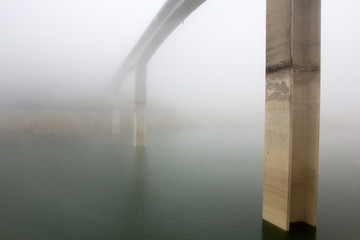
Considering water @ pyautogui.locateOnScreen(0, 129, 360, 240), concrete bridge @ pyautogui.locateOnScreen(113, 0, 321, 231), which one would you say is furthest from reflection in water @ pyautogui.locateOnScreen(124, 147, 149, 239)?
concrete bridge @ pyautogui.locateOnScreen(113, 0, 321, 231)

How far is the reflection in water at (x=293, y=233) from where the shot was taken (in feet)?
23.5

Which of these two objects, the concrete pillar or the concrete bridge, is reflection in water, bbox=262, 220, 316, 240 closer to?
the concrete bridge

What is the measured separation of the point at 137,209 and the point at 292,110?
630cm

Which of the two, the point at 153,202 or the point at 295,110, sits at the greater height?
the point at 295,110

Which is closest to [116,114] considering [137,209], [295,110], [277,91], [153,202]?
[153,202]

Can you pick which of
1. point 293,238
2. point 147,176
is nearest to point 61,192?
point 147,176

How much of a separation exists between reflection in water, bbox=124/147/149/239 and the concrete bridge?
3.81 metres

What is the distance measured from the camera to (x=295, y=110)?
285 inches

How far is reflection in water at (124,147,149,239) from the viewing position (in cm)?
802

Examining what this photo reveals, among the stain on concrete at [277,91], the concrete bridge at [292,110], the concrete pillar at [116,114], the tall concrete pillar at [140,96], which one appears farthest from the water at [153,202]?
the concrete pillar at [116,114]

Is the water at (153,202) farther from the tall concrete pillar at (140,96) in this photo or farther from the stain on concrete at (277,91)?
the tall concrete pillar at (140,96)

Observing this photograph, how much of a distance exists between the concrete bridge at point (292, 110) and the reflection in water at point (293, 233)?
149 millimetres

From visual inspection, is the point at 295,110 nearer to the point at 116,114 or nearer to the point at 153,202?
the point at 153,202

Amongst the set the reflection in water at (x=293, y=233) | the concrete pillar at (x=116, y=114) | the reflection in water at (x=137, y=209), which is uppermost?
the concrete pillar at (x=116, y=114)
